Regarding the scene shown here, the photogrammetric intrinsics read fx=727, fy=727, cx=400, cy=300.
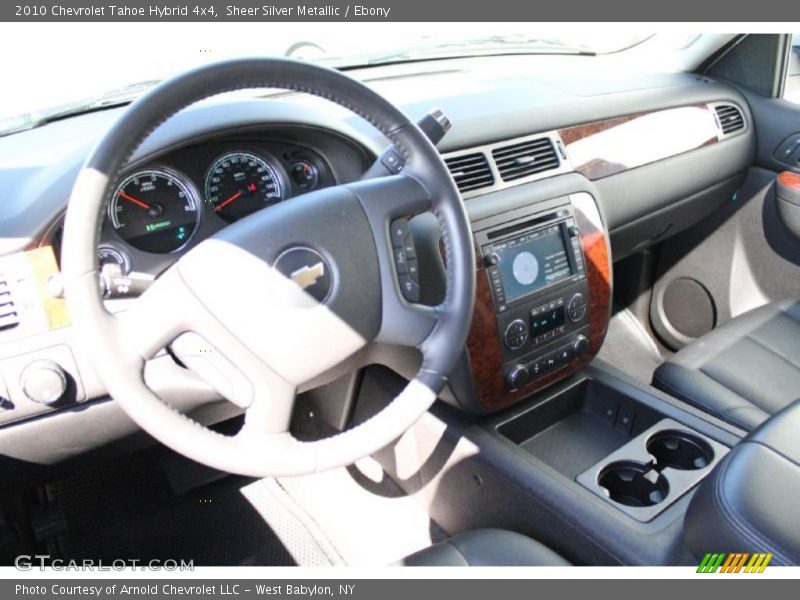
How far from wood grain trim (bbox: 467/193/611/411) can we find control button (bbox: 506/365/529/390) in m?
0.01

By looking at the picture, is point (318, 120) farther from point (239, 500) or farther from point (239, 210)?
point (239, 500)

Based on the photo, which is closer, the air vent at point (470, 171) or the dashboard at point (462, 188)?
the dashboard at point (462, 188)

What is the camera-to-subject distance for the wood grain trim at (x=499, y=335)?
1.57 metres

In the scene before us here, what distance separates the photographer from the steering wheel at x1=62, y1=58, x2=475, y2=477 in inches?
38.6

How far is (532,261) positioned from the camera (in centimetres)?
165

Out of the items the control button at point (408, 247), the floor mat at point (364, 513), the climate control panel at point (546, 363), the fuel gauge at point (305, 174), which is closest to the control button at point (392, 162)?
the control button at point (408, 247)

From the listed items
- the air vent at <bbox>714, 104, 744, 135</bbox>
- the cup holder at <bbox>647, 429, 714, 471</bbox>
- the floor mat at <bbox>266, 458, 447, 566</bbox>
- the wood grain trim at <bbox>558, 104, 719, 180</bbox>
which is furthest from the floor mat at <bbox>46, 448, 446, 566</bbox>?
the air vent at <bbox>714, 104, 744, 135</bbox>

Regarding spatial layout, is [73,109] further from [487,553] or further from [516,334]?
[487,553]

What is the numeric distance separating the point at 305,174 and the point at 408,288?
0.37 m

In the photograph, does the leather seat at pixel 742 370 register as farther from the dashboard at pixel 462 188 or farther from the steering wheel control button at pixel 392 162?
the steering wheel control button at pixel 392 162

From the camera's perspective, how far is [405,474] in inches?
74.3

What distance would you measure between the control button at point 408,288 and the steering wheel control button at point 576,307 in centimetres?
63

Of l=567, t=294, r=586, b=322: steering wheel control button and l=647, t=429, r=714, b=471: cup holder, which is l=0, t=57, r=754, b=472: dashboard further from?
l=647, t=429, r=714, b=471: cup holder

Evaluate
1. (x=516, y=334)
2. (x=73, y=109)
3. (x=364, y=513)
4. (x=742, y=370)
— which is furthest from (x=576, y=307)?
(x=73, y=109)
